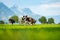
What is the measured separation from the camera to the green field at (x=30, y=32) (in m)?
2.54

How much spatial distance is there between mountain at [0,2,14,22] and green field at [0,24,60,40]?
20 cm

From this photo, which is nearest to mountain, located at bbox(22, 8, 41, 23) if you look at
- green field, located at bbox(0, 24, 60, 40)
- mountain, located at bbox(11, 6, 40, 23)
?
mountain, located at bbox(11, 6, 40, 23)

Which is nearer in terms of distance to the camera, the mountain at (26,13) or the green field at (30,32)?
the green field at (30,32)

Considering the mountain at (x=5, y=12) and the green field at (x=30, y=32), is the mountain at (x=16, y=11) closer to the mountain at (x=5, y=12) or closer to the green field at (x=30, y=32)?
the mountain at (x=5, y=12)

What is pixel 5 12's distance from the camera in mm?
2881

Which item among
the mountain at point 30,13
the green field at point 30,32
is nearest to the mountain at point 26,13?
the mountain at point 30,13

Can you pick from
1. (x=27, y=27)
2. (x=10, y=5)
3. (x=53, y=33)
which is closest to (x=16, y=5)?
(x=10, y=5)

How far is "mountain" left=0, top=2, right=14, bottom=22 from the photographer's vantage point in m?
2.84

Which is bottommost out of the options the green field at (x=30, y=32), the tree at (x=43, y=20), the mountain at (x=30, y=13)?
the green field at (x=30, y=32)

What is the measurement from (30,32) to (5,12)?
1.95 ft

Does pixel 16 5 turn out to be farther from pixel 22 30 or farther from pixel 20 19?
pixel 22 30

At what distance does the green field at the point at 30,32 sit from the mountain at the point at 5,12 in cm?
20

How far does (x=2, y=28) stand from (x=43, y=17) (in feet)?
2.36

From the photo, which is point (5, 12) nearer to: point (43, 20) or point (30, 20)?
point (30, 20)
